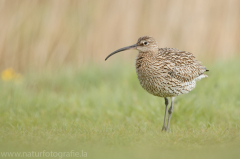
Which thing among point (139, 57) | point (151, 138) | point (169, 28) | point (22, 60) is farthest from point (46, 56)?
point (151, 138)

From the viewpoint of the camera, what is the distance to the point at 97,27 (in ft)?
36.5

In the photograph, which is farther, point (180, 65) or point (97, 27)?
point (97, 27)

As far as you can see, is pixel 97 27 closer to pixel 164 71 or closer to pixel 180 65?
pixel 180 65

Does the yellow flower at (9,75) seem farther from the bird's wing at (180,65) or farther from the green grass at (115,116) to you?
the bird's wing at (180,65)

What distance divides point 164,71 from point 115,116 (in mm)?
1777

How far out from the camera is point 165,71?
620 centimetres

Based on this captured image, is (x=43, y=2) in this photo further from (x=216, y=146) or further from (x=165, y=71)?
(x=216, y=146)

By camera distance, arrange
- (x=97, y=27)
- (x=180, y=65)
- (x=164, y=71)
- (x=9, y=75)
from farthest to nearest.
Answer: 1. (x=97, y=27)
2. (x=9, y=75)
3. (x=180, y=65)
4. (x=164, y=71)

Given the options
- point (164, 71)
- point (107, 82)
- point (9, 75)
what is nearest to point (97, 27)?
point (107, 82)

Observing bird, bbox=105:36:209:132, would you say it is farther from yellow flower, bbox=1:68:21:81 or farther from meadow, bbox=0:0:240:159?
yellow flower, bbox=1:68:21:81

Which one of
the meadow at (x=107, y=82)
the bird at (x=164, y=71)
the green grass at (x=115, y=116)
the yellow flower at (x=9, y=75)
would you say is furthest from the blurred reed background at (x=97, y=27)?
the bird at (x=164, y=71)

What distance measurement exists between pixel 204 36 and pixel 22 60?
20.2 feet

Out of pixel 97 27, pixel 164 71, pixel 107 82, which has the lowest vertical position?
pixel 107 82

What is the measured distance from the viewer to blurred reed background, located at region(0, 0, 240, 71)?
10.7 metres
